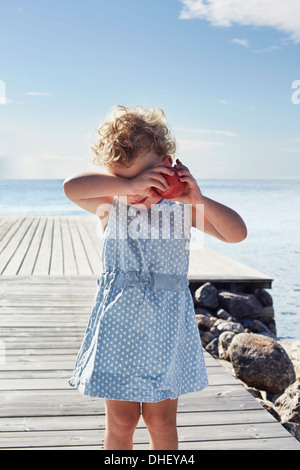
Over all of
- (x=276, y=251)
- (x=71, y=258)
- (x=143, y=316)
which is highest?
(x=143, y=316)

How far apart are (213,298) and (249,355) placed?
8.12ft

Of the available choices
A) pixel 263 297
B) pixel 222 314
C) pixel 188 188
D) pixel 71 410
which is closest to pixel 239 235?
pixel 188 188

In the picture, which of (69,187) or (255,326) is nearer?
(69,187)

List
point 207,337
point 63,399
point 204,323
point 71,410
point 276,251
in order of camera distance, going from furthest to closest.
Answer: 1. point 276,251
2. point 204,323
3. point 207,337
4. point 63,399
5. point 71,410

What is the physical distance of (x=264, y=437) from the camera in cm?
270

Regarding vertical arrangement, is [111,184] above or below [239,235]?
above

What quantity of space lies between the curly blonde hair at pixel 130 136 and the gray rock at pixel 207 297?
5168 millimetres

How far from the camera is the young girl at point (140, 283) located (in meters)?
1.93

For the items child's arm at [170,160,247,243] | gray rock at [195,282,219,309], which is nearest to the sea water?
gray rock at [195,282,219,309]

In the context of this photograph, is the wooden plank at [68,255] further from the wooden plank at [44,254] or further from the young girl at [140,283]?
the young girl at [140,283]

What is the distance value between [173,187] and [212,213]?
0.21 metres

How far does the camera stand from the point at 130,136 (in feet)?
6.37

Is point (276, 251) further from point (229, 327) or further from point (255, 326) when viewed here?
point (229, 327)

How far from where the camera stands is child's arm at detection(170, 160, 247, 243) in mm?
1865
